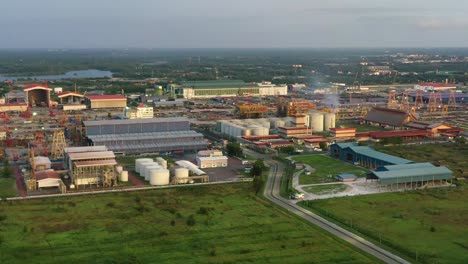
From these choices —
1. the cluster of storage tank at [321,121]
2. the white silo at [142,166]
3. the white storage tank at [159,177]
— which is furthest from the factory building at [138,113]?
the white storage tank at [159,177]

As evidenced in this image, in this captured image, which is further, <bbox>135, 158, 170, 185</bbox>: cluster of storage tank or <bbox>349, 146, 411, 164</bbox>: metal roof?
<bbox>349, 146, 411, 164</bbox>: metal roof

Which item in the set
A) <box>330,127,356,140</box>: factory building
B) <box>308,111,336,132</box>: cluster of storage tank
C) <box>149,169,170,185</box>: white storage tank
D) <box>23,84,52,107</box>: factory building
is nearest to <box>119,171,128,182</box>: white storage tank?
<box>149,169,170,185</box>: white storage tank

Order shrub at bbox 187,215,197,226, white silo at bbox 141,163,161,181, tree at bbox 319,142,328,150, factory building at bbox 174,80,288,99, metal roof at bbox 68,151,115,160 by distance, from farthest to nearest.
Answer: factory building at bbox 174,80,288,99 < tree at bbox 319,142,328,150 < white silo at bbox 141,163,161,181 < metal roof at bbox 68,151,115,160 < shrub at bbox 187,215,197,226

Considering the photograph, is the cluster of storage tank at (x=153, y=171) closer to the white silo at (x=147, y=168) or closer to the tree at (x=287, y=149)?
the white silo at (x=147, y=168)

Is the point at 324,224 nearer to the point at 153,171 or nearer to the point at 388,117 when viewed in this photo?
the point at 153,171

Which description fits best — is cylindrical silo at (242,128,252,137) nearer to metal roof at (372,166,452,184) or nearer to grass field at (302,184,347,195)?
grass field at (302,184,347,195)
